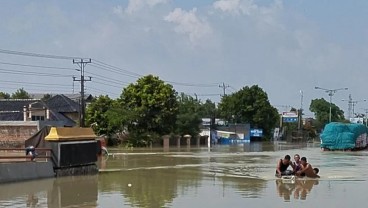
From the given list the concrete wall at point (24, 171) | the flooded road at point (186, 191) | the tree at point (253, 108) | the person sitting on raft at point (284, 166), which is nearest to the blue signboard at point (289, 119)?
the tree at point (253, 108)

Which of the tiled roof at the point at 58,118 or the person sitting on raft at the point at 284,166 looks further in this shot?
the tiled roof at the point at 58,118

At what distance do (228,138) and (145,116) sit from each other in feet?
125

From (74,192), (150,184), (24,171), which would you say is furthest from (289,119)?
(74,192)

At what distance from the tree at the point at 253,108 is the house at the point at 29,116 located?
36.8 meters

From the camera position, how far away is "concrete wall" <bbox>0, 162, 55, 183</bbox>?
22.1 metres

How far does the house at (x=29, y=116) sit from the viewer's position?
5753 centimetres

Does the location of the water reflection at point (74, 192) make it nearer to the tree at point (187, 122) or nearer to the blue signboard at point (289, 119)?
the tree at point (187, 122)

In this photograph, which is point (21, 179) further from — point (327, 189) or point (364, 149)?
point (364, 149)

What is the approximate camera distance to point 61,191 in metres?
20.1

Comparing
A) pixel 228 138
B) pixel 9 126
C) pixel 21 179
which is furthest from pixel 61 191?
pixel 228 138

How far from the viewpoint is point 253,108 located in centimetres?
11338

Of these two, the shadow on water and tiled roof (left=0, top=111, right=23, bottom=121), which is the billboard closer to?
tiled roof (left=0, top=111, right=23, bottom=121)

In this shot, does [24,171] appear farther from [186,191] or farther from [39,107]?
[39,107]

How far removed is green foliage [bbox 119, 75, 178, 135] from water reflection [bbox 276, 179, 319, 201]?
49.8m
